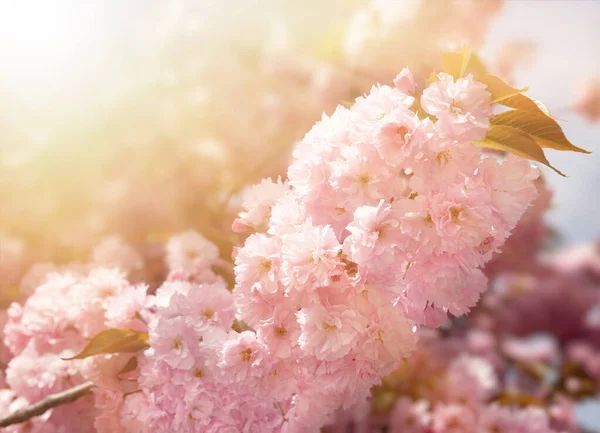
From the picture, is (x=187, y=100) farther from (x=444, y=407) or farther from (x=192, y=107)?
(x=444, y=407)

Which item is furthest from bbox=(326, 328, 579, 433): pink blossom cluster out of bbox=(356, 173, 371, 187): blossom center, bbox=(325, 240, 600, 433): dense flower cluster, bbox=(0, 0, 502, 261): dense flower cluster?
bbox=(356, 173, 371, 187): blossom center

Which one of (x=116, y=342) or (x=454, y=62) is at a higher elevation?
(x=454, y=62)

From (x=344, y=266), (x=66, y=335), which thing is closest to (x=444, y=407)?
(x=66, y=335)

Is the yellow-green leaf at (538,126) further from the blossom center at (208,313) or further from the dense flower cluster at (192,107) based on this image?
the dense flower cluster at (192,107)

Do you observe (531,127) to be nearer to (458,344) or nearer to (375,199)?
(375,199)

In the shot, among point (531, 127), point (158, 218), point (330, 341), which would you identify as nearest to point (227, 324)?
point (330, 341)
